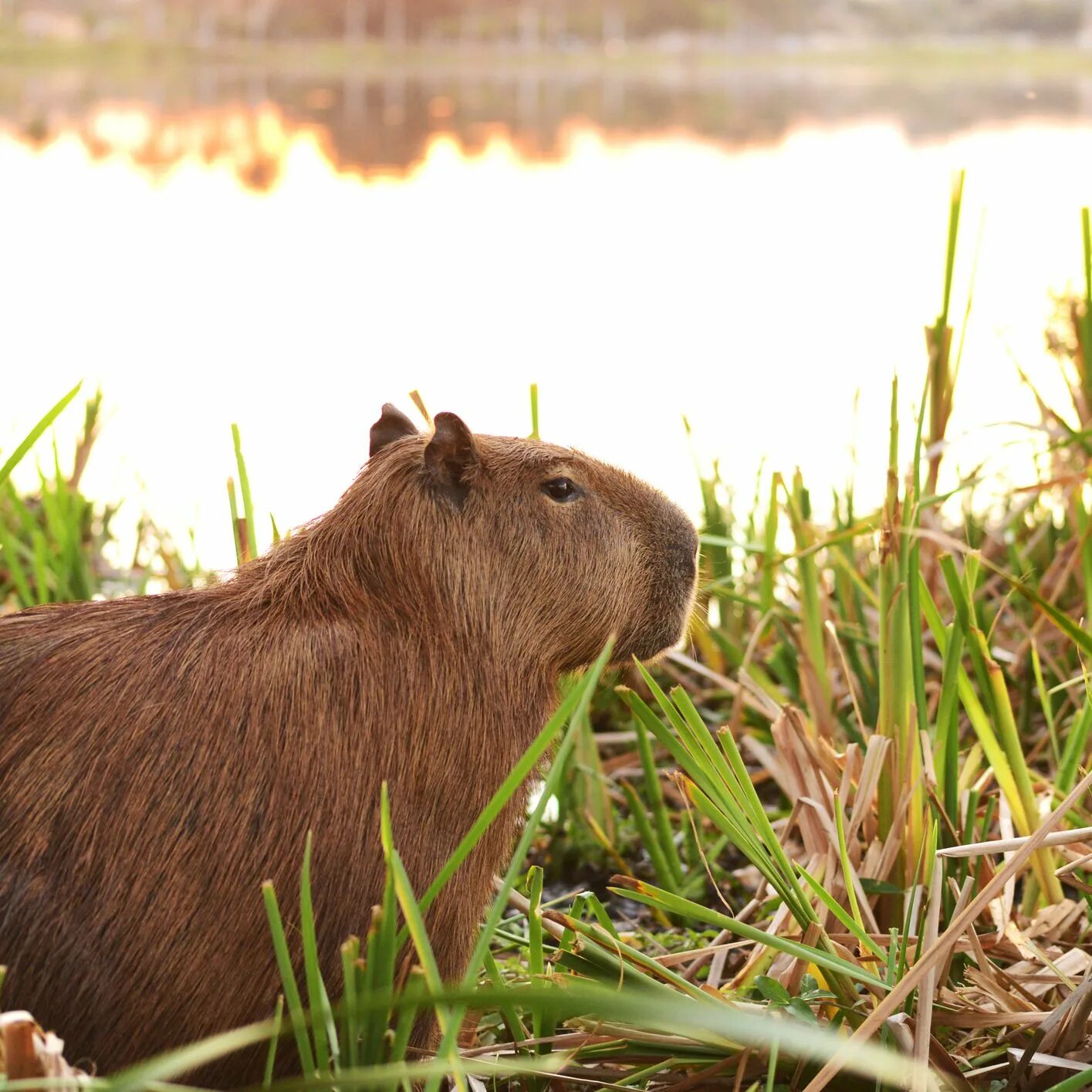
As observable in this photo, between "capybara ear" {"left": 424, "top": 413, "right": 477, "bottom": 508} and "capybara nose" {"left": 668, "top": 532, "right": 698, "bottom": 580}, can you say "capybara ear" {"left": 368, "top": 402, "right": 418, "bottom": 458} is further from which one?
"capybara nose" {"left": 668, "top": 532, "right": 698, "bottom": 580}

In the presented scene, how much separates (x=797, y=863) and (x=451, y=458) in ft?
2.02

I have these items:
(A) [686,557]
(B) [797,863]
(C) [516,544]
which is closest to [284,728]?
(C) [516,544]

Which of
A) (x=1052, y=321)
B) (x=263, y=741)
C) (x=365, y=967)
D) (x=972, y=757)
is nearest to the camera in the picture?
(x=365, y=967)

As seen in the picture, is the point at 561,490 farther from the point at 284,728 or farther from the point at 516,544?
the point at 284,728

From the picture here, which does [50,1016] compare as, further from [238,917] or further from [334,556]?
[334,556]

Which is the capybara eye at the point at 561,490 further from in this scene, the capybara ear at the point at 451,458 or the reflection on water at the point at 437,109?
the reflection on water at the point at 437,109

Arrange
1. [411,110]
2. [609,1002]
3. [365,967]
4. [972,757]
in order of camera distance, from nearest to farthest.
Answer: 1. [609,1002]
2. [365,967]
3. [972,757]
4. [411,110]

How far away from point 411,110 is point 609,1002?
1104 cm

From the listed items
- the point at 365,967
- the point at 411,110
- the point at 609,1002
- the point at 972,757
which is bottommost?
the point at 972,757

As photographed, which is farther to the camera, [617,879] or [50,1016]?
[617,879]

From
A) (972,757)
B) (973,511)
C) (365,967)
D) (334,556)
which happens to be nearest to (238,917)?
(365,967)

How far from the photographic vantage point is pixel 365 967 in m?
1.15

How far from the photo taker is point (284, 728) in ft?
4.14

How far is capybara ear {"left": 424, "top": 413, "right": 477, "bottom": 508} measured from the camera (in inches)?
Answer: 54.7
